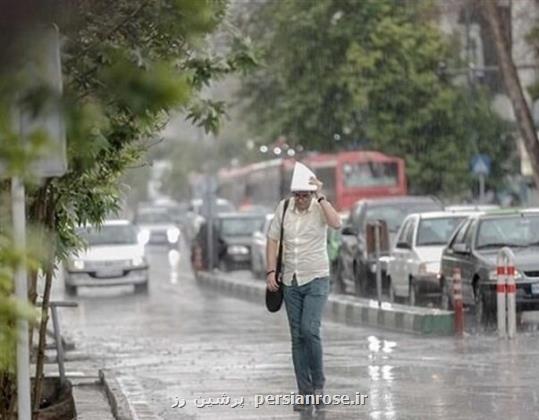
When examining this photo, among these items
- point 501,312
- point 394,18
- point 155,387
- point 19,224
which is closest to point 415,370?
point 155,387

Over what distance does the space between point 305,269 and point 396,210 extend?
775 inches

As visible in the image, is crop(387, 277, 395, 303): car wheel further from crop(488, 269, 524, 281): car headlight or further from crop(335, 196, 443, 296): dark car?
crop(488, 269, 524, 281): car headlight

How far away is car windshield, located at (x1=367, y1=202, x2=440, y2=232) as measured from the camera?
103ft

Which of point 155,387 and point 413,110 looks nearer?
point 155,387

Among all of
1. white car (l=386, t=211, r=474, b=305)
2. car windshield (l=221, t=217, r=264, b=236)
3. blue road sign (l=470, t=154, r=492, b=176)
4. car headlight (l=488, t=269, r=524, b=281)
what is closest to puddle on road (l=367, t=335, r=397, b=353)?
car headlight (l=488, t=269, r=524, b=281)

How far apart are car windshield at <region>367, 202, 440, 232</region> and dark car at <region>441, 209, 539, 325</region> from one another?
897cm

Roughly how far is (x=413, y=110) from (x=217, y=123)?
121 feet

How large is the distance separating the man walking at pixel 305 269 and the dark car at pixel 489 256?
767 centimetres

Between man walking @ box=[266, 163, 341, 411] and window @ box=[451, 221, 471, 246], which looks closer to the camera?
man walking @ box=[266, 163, 341, 411]

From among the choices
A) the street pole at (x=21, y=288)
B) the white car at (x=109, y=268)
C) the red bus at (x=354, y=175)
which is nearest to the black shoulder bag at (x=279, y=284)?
the street pole at (x=21, y=288)

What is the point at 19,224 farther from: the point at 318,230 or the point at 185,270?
the point at 185,270

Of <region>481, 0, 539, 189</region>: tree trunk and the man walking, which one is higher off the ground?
<region>481, 0, 539, 189</region>: tree trunk

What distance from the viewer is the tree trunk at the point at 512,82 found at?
1147 inches

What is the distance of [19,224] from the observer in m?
5.09
